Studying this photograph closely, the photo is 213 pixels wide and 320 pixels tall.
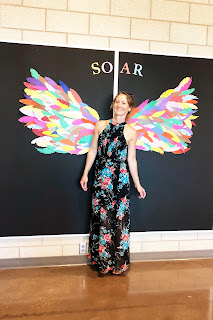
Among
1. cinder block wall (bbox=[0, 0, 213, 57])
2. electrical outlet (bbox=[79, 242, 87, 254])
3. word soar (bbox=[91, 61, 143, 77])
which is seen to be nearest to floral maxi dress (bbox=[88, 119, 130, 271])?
electrical outlet (bbox=[79, 242, 87, 254])

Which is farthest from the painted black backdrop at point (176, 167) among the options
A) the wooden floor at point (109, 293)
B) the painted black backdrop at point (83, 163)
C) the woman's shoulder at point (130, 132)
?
the wooden floor at point (109, 293)

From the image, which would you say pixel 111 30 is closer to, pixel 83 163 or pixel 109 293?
pixel 83 163

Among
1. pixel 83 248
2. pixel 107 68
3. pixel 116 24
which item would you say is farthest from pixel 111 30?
pixel 83 248

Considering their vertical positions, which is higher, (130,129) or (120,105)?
(120,105)

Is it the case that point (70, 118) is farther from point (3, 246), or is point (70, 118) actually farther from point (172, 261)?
point (172, 261)

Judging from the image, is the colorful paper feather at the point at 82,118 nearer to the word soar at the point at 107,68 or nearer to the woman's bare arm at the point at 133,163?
the woman's bare arm at the point at 133,163

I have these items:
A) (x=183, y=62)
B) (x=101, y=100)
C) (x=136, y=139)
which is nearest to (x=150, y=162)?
(x=136, y=139)

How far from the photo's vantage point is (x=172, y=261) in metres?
2.90

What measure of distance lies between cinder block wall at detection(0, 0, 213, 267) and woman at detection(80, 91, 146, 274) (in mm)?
264

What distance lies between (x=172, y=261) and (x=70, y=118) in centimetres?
169

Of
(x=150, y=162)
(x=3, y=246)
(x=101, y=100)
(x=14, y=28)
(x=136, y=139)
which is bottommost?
(x=3, y=246)

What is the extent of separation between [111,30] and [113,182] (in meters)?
1.35

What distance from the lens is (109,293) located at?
229 centimetres

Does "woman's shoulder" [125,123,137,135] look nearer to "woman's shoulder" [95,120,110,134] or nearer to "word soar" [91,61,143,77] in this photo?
"woman's shoulder" [95,120,110,134]
